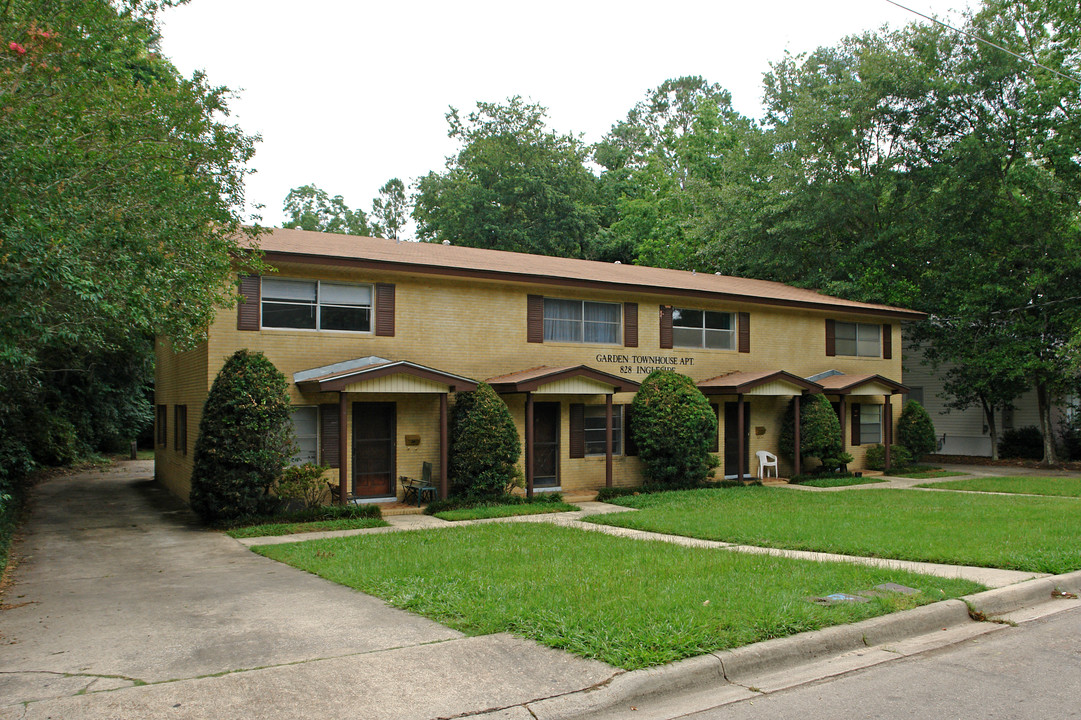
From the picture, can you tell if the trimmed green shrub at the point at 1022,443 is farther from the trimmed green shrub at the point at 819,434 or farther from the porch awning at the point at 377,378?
the porch awning at the point at 377,378

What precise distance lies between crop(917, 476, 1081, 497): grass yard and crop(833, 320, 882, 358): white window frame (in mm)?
5108

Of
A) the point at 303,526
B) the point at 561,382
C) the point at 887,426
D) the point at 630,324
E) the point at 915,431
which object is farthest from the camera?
the point at 915,431

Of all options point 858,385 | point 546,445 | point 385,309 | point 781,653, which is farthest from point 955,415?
point 781,653

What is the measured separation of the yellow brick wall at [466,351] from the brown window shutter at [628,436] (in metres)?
0.21

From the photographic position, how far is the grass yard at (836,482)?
20.4 metres

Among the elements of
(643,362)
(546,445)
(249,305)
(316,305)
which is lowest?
(546,445)

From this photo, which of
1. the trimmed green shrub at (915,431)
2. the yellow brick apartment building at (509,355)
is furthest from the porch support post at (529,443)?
the trimmed green shrub at (915,431)

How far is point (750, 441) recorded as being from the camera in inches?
870

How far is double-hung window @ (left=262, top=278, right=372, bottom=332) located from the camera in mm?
15742

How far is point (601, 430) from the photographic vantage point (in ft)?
65.2

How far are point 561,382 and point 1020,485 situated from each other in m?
11.8

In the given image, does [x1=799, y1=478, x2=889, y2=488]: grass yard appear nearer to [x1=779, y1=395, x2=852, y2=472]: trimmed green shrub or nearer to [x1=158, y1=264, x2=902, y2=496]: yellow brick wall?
[x1=779, y1=395, x2=852, y2=472]: trimmed green shrub

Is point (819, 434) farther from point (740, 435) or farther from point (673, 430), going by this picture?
point (673, 430)

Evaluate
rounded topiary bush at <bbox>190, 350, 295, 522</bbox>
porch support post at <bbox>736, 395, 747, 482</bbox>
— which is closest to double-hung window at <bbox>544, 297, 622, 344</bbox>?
porch support post at <bbox>736, 395, 747, 482</bbox>
